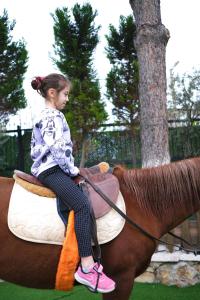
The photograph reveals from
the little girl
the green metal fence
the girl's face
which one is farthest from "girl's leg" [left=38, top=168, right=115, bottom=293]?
the green metal fence

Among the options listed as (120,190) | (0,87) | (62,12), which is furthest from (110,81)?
(120,190)

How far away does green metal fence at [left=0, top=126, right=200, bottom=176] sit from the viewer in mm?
8133

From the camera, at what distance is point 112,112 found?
30.2ft

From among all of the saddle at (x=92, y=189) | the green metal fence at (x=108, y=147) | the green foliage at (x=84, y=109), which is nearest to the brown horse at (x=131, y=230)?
the saddle at (x=92, y=189)

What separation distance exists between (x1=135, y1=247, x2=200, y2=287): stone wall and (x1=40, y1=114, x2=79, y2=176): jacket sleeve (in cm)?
264

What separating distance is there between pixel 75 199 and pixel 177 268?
275cm

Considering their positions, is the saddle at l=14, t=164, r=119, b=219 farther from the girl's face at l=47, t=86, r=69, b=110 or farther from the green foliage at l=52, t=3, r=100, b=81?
the green foliage at l=52, t=3, r=100, b=81

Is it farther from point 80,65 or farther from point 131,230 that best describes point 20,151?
point 131,230

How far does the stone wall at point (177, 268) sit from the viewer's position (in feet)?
15.9

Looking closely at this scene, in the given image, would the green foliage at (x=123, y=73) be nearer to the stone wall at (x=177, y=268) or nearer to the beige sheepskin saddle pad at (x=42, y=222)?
the stone wall at (x=177, y=268)

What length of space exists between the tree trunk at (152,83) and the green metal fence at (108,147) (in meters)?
2.32

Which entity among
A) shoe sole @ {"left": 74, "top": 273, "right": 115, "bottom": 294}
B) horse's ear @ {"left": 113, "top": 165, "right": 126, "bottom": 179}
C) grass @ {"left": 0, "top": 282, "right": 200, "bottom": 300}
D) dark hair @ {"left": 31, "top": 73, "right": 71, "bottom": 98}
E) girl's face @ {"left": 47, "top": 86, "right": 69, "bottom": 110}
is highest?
dark hair @ {"left": 31, "top": 73, "right": 71, "bottom": 98}

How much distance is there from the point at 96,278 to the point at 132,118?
670 centimetres

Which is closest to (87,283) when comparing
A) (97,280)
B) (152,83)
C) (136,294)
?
(97,280)
